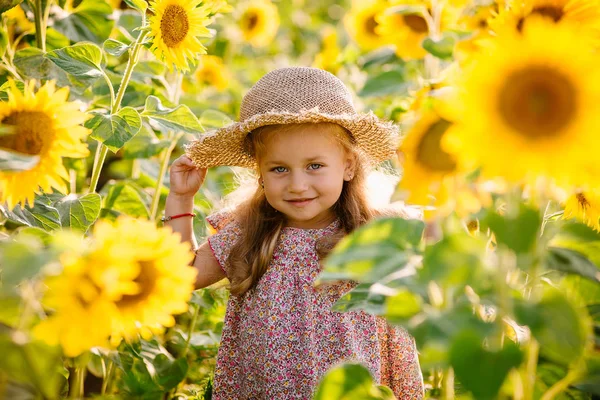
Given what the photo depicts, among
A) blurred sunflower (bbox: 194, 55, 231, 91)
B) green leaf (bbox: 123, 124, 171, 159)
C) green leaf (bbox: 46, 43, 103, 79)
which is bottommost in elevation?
green leaf (bbox: 123, 124, 171, 159)

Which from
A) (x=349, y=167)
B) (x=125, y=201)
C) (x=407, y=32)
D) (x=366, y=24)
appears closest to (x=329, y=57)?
(x=366, y=24)

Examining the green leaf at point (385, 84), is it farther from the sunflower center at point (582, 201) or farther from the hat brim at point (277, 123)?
the sunflower center at point (582, 201)

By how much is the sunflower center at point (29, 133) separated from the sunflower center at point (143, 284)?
1.02ft

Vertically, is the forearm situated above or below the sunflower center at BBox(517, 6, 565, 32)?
below

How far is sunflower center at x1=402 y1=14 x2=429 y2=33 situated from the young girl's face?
0.49 m

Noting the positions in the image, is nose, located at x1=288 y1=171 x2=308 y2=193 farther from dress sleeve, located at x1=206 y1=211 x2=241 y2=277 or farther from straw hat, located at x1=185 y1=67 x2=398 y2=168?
dress sleeve, located at x1=206 y1=211 x2=241 y2=277

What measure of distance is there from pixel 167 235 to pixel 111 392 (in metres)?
1.05

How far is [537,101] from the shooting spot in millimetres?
811

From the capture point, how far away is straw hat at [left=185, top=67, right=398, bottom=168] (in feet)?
5.63

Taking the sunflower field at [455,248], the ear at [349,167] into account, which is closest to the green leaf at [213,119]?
the ear at [349,167]

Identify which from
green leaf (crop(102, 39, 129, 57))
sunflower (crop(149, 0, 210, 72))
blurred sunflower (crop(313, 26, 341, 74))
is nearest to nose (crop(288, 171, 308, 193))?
sunflower (crop(149, 0, 210, 72))

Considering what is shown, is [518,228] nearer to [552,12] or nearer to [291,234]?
[552,12]

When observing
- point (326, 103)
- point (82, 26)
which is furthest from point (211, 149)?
point (82, 26)

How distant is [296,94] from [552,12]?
733 mm
